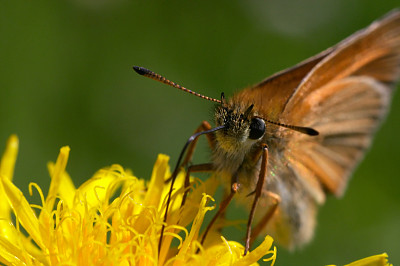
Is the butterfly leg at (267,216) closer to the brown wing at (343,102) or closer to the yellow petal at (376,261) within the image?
the brown wing at (343,102)

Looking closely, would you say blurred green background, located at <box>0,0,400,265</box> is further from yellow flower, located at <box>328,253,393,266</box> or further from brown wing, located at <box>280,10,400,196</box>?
yellow flower, located at <box>328,253,393,266</box>

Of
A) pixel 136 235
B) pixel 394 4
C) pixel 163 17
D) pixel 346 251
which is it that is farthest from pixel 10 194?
pixel 394 4

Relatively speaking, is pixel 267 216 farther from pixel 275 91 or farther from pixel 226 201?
pixel 275 91

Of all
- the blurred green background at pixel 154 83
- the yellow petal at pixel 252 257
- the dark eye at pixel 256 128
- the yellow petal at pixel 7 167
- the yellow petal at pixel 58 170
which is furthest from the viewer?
the blurred green background at pixel 154 83

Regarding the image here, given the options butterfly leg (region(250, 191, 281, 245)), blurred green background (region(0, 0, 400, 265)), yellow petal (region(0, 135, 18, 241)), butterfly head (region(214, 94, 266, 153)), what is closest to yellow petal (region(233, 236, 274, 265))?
butterfly leg (region(250, 191, 281, 245))

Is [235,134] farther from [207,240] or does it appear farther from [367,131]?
[367,131]

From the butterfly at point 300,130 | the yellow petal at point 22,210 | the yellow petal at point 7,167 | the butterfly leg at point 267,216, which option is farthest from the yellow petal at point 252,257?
the yellow petal at point 7,167

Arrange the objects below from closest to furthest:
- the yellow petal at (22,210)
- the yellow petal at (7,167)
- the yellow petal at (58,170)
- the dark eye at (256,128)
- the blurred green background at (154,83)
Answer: the dark eye at (256,128) < the yellow petal at (22,210) < the yellow petal at (58,170) < the yellow petal at (7,167) < the blurred green background at (154,83)

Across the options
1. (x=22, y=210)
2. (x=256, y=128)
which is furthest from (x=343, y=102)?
(x=22, y=210)
